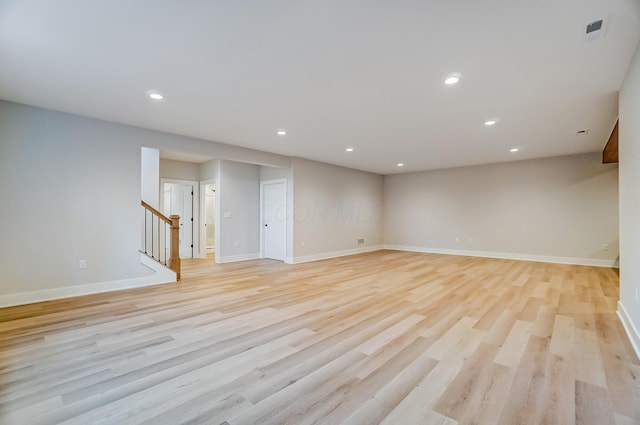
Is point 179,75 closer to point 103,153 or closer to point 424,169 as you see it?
point 103,153

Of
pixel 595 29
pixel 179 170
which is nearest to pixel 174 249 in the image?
pixel 179 170

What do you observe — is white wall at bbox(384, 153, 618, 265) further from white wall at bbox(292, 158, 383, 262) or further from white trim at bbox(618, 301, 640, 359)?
white trim at bbox(618, 301, 640, 359)

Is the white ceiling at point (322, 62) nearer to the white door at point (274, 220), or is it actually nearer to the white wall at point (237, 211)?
the white wall at point (237, 211)

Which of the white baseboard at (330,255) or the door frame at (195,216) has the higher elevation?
the door frame at (195,216)

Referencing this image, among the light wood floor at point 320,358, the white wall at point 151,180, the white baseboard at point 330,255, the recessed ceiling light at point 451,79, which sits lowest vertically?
the light wood floor at point 320,358

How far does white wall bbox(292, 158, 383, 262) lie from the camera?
7.16 m

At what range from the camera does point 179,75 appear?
295 centimetres

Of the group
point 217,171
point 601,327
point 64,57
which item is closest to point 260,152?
point 217,171

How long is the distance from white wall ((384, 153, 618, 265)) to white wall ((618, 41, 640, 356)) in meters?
4.33

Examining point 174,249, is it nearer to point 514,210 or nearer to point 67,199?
point 67,199

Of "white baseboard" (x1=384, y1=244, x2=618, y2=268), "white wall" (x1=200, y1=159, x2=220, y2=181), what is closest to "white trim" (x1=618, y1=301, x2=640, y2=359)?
"white baseboard" (x1=384, y1=244, x2=618, y2=268)

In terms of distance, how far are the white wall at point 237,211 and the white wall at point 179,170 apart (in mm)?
1268

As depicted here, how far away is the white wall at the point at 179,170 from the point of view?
7395 mm

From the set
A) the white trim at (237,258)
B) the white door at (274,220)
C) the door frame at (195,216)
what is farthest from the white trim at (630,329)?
the door frame at (195,216)
